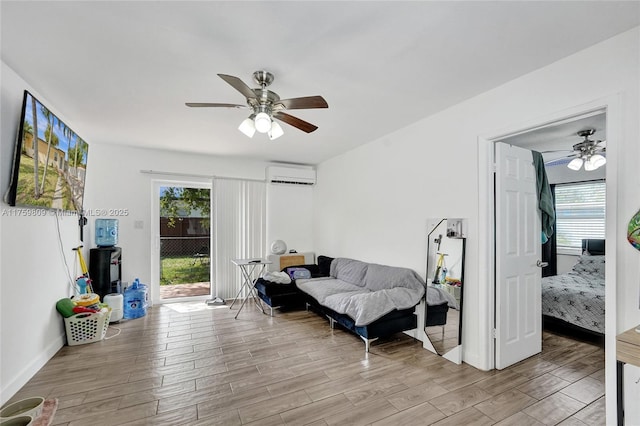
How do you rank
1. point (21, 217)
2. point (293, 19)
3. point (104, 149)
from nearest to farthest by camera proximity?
1. point (293, 19)
2. point (21, 217)
3. point (104, 149)

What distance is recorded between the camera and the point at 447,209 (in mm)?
2979

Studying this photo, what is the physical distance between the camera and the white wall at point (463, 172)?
1.77m

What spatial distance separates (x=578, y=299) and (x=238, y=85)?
164 inches

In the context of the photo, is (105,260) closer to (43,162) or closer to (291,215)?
(43,162)

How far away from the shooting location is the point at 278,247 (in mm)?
5223

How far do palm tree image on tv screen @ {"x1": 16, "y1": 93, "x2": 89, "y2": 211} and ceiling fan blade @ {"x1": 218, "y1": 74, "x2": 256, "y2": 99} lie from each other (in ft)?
5.57

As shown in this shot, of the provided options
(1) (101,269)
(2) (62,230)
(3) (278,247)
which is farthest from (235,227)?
(2) (62,230)

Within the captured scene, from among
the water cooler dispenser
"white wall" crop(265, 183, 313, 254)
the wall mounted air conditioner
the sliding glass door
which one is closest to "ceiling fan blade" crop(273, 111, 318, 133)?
the wall mounted air conditioner

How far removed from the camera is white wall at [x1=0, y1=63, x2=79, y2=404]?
212cm

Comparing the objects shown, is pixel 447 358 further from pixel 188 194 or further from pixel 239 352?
pixel 188 194

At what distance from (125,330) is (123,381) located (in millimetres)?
1385

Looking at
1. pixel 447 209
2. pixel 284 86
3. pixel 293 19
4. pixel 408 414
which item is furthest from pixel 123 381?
pixel 447 209

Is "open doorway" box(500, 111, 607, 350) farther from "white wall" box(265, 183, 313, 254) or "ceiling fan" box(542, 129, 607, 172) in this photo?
"white wall" box(265, 183, 313, 254)

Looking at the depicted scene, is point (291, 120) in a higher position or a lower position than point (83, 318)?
higher
